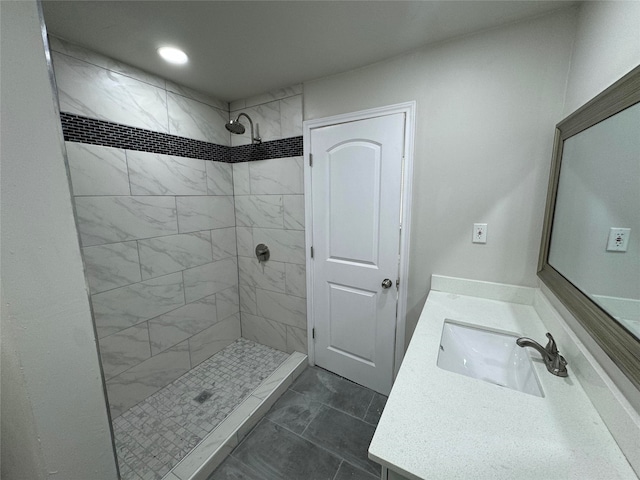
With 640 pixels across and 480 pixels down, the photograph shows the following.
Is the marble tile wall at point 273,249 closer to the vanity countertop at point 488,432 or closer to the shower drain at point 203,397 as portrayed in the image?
the shower drain at point 203,397

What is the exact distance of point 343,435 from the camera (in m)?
1.57

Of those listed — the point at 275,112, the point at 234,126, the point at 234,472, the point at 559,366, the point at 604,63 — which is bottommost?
the point at 234,472

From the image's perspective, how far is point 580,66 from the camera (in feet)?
3.49

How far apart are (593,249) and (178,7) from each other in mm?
1928

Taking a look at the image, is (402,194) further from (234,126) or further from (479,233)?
(234,126)

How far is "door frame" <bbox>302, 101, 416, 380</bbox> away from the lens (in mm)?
1548

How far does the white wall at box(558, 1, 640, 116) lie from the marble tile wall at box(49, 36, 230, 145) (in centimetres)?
231

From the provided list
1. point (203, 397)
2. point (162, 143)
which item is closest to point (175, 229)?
point (162, 143)

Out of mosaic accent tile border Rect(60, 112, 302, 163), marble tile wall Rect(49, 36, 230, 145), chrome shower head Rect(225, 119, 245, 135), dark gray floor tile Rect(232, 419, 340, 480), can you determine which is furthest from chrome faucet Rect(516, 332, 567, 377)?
marble tile wall Rect(49, 36, 230, 145)

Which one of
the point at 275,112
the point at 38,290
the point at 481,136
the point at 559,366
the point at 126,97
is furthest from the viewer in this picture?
the point at 275,112

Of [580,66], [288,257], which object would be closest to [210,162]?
[288,257]

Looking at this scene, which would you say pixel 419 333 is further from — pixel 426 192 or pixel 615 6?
pixel 615 6

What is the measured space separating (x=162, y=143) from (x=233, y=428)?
6.44 feet

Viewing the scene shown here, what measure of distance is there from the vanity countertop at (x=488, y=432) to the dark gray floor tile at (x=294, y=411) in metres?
1.14
